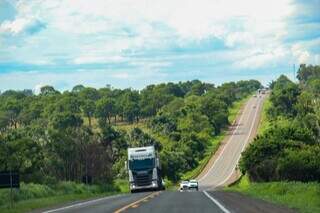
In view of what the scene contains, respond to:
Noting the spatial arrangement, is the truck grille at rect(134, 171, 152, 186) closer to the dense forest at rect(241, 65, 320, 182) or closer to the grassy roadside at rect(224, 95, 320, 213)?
the dense forest at rect(241, 65, 320, 182)

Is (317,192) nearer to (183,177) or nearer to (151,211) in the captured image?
(151,211)

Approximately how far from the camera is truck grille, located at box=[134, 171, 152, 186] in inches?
2277

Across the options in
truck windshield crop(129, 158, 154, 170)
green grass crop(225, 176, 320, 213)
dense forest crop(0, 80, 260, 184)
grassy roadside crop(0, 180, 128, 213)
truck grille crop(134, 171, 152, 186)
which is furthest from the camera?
truck grille crop(134, 171, 152, 186)

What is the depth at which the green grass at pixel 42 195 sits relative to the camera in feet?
104

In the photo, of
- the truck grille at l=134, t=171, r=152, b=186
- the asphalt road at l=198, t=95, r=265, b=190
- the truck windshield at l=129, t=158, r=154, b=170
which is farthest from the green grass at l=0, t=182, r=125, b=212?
the asphalt road at l=198, t=95, r=265, b=190

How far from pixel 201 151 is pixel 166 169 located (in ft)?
146

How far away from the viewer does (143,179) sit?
57.9 m

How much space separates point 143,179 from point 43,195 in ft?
51.3

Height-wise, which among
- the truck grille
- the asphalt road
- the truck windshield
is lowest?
the asphalt road

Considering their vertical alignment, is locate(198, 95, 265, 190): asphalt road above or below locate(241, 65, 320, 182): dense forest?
below

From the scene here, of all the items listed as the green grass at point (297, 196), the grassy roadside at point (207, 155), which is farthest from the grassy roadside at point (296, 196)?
the grassy roadside at point (207, 155)

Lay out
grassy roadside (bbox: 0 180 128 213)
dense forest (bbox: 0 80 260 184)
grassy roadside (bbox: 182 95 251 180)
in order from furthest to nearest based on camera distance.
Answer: grassy roadside (bbox: 182 95 251 180), dense forest (bbox: 0 80 260 184), grassy roadside (bbox: 0 180 128 213)

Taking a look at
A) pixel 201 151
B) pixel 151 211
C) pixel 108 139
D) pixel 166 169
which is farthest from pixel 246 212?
pixel 201 151

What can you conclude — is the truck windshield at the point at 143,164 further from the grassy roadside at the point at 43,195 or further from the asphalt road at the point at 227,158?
the asphalt road at the point at 227,158
